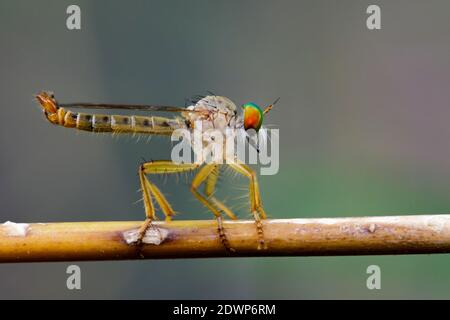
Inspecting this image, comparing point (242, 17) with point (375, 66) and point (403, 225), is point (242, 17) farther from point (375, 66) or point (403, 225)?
point (403, 225)

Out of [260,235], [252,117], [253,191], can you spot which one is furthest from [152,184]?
[260,235]

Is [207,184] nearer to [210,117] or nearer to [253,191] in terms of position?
[210,117]

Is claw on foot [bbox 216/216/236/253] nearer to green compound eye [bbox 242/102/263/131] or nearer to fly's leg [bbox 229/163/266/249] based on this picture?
fly's leg [bbox 229/163/266/249]

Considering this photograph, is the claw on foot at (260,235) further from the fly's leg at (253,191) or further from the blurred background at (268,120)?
the blurred background at (268,120)

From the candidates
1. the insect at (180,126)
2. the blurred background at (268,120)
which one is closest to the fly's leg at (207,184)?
the insect at (180,126)

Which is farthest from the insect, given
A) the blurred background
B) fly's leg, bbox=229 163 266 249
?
the blurred background

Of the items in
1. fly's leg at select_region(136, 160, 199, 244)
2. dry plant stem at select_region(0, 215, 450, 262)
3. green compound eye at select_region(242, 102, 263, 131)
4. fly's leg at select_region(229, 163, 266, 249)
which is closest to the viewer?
dry plant stem at select_region(0, 215, 450, 262)

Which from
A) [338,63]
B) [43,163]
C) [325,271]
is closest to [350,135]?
[338,63]
